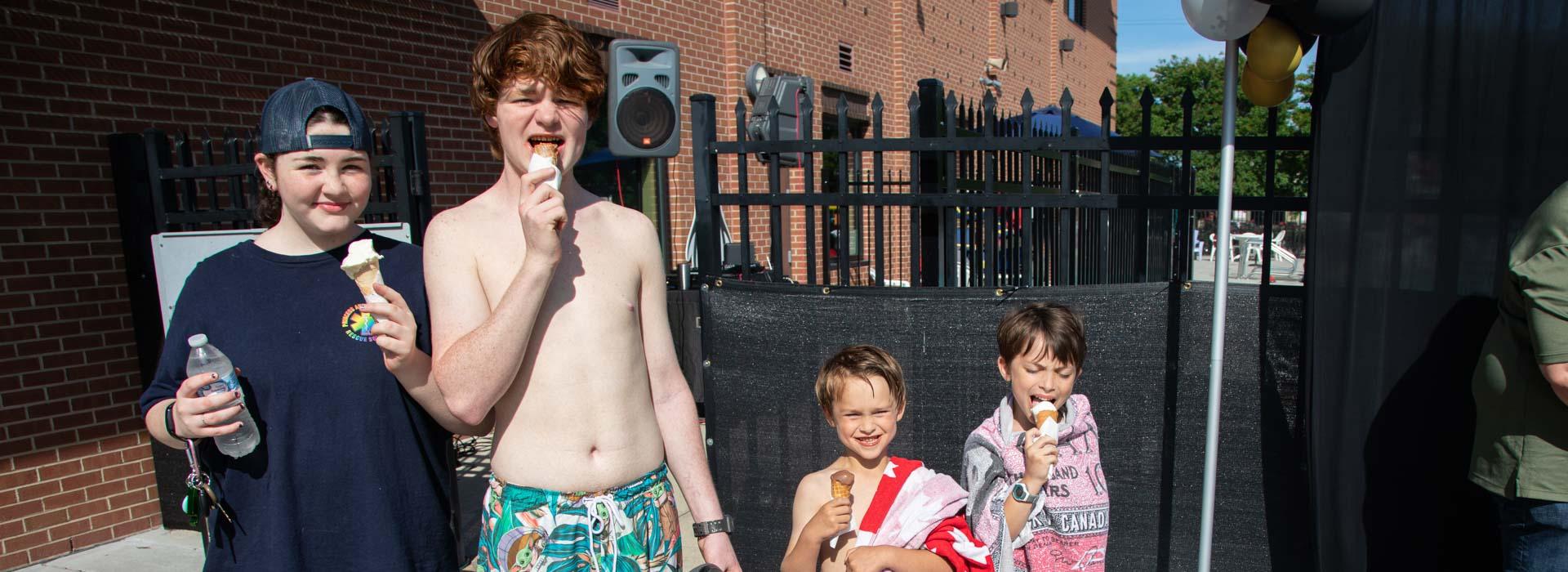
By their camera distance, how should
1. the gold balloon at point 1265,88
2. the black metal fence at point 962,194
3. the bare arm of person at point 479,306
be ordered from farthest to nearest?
the black metal fence at point 962,194 < the gold balloon at point 1265,88 < the bare arm of person at point 479,306

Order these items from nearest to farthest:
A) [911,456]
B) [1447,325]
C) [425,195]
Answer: [1447,325] → [911,456] → [425,195]

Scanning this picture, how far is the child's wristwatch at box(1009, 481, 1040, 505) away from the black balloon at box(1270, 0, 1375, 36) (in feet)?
4.90

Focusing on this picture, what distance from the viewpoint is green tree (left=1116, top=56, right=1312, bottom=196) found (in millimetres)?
21016

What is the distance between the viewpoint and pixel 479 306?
70.0 inches

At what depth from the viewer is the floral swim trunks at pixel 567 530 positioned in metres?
1.80

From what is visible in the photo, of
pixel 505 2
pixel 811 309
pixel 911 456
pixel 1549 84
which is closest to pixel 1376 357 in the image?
pixel 1549 84

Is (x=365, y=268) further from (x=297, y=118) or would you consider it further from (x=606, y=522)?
(x=606, y=522)

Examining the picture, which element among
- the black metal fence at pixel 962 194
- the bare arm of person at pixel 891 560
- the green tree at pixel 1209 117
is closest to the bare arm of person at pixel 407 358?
the bare arm of person at pixel 891 560

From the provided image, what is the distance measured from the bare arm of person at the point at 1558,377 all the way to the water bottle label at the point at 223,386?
2.95 meters

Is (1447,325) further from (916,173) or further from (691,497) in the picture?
(691,497)

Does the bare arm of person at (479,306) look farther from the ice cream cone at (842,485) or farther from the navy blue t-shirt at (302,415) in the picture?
the ice cream cone at (842,485)

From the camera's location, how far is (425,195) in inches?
154

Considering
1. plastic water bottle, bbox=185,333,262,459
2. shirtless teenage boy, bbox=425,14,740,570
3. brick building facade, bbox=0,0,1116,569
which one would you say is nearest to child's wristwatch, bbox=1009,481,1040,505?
shirtless teenage boy, bbox=425,14,740,570

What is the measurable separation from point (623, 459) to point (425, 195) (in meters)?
2.54
